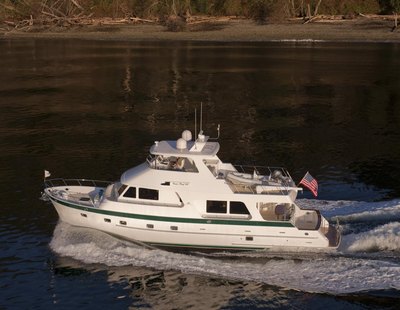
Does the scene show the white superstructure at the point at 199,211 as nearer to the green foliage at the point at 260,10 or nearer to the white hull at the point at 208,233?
the white hull at the point at 208,233

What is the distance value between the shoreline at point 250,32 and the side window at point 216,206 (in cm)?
8509

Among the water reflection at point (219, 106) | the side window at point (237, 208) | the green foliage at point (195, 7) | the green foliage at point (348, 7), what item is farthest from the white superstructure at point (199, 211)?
the green foliage at point (348, 7)

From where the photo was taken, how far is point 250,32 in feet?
362

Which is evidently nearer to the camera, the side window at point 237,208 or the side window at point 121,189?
the side window at point 237,208

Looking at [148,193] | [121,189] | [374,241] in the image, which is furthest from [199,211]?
[374,241]

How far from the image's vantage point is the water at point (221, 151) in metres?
23.9

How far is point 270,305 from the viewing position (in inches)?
894

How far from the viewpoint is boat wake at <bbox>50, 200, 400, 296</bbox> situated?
24.0 m

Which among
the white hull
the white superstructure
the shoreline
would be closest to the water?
the white hull

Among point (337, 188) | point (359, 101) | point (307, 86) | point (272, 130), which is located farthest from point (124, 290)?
point (307, 86)

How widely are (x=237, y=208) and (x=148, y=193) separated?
4.02 m

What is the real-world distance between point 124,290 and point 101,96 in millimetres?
43907

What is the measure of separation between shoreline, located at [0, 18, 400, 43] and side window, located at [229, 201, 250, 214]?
84.9 metres

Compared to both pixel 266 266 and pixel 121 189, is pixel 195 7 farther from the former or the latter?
pixel 266 266
